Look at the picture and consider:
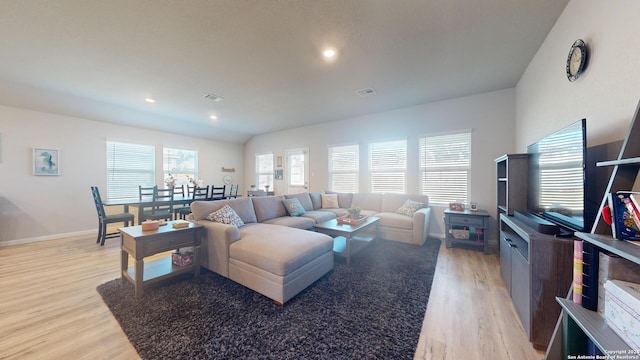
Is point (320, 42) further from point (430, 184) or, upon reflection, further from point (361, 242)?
point (430, 184)

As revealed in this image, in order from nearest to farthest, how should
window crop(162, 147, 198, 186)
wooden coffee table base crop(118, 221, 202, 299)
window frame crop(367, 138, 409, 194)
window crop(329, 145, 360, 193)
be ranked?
wooden coffee table base crop(118, 221, 202, 299), window frame crop(367, 138, 409, 194), window crop(329, 145, 360, 193), window crop(162, 147, 198, 186)

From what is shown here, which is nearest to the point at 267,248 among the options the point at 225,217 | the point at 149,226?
the point at 225,217

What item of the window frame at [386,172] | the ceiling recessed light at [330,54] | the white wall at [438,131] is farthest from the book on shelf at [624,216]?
the window frame at [386,172]

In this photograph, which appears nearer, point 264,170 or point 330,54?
point 330,54

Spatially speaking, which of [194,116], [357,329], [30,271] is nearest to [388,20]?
[357,329]

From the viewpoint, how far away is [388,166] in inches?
190

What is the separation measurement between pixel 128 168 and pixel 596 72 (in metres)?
7.48

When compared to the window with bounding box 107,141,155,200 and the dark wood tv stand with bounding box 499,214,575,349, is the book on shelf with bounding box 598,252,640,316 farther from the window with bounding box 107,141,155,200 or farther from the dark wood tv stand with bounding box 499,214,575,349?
the window with bounding box 107,141,155,200

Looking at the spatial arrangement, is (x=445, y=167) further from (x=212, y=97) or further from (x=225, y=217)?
(x=212, y=97)

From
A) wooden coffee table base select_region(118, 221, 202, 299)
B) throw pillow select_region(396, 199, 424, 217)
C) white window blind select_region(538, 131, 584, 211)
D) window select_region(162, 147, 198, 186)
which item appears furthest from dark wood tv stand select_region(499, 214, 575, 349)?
window select_region(162, 147, 198, 186)

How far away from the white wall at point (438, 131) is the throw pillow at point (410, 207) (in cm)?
40

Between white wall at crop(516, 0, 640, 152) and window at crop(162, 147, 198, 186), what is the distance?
7356mm

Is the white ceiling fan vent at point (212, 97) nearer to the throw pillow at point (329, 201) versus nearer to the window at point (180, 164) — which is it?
the window at point (180, 164)

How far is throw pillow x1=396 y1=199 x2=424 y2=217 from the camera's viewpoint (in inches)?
160
